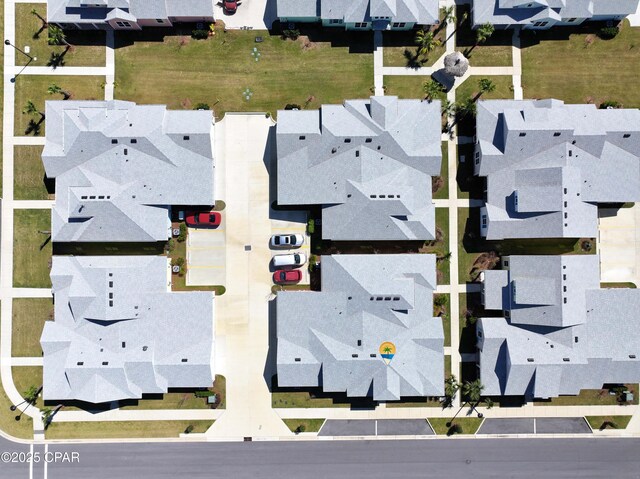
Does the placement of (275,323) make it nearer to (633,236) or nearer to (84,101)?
(84,101)

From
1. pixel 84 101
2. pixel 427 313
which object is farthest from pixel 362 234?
pixel 84 101

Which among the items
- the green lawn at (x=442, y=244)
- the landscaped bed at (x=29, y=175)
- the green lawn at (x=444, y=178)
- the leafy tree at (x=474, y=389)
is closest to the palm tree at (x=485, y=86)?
the green lawn at (x=444, y=178)

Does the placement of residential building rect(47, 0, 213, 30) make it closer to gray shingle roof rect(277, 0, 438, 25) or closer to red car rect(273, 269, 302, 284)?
gray shingle roof rect(277, 0, 438, 25)

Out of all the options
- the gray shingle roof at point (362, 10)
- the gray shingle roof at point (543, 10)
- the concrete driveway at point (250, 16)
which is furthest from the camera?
the concrete driveway at point (250, 16)

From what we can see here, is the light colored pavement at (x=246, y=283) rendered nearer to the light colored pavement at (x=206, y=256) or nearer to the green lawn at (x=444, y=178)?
the light colored pavement at (x=206, y=256)

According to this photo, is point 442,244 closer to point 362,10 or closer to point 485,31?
point 485,31
